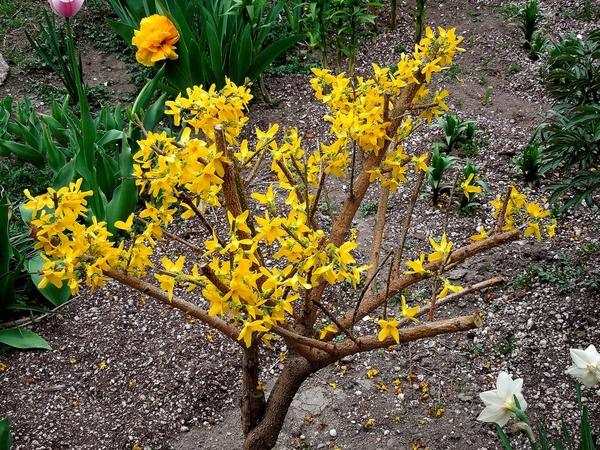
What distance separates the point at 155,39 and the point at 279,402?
1.82 m

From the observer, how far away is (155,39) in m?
2.80

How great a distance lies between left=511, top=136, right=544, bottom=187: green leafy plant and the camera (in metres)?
2.82

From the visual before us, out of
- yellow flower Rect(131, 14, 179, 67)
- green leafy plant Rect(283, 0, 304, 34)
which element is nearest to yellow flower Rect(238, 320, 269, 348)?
yellow flower Rect(131, 14, 179, 67)

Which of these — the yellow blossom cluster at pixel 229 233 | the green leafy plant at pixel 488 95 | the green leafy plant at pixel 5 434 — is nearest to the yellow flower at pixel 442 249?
the yellow blossom cluster at pixel 229 233

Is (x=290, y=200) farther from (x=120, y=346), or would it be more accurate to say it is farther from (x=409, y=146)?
(x=409, y=146)

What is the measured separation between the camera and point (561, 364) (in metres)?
2.18

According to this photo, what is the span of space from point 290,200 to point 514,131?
2.22 meters

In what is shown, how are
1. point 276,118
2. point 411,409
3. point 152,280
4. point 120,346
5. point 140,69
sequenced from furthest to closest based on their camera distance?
point 140,69, point 276,118, point 152,280, point 120,346, point 411,409

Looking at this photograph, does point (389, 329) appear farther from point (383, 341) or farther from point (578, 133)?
point (578, 133)

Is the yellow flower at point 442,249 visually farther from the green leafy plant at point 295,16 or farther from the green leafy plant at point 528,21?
the green leafy plant at point 528,21

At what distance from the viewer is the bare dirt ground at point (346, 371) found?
209cm

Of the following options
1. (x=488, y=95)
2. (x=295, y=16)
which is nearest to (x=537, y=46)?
(x=488, y=95)

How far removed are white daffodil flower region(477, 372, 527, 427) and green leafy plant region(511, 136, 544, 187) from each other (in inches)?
64.4


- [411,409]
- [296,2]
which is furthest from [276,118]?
[411,409]
